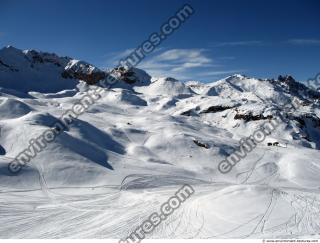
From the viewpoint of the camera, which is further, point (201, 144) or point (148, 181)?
point (201, 144)

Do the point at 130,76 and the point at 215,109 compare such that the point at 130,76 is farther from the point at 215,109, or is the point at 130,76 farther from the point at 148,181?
the point at 148,181

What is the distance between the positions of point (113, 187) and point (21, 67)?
353 feet

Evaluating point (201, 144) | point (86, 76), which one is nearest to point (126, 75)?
point (86, 76)

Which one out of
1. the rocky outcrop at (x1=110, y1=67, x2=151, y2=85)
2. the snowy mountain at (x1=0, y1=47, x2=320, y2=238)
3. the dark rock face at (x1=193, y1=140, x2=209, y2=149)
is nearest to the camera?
the snowy mountain at (x1=0, y1=47, x2=320, y2=238)

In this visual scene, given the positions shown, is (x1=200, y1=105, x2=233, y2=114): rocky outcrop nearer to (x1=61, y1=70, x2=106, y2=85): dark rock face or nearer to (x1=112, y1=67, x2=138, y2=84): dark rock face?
(x1=61, y1=70, x2=106, y2=85): dark rock face

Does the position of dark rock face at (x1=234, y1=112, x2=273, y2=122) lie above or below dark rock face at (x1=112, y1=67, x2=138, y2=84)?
below

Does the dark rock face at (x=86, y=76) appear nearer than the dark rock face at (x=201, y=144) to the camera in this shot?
No

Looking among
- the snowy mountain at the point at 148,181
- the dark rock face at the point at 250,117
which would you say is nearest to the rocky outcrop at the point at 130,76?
the snowy mountain at the point at 148,181

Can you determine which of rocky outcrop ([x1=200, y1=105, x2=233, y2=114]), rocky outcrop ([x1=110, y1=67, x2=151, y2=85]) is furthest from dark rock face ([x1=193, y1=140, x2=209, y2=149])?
rocky outcrop ([x1=110, y1=67, x2=151, y2=85])

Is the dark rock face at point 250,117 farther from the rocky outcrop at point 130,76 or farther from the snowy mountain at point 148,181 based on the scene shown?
the rocky outcrop at point 130,76

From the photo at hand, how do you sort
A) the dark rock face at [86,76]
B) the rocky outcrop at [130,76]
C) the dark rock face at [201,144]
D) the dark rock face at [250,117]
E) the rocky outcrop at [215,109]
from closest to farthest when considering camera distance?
the dark rock face at [201,144] < the dark rock face at [250,117] < the rocky outcrop at [215,109] < the dark rock face at [86,76] < the rocky outcrop at [130,76]

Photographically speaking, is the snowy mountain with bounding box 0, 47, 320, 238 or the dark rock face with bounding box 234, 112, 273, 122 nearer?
the snowy mountain with bounding box 0, 47, 320, 238

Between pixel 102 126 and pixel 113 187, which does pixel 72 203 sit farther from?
pixel 102 126

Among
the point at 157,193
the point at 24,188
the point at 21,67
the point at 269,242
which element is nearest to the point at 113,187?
the point at 157,193
